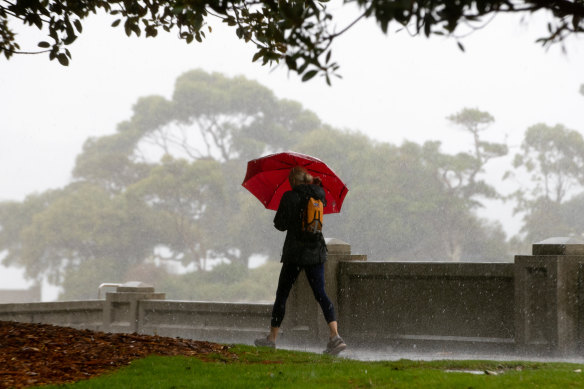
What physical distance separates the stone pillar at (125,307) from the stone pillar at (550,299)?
7.28 meters

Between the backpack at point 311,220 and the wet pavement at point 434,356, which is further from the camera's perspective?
the wet pavement at point 434,356

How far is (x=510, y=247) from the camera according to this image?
4003 centimetres

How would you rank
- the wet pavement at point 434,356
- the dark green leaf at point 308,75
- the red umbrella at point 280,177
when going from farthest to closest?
1. the red umbrella at point 280,177
2. the wet pavement at point 434,356
3. the dark green leaf at point 308,75

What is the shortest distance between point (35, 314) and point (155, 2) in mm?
8626

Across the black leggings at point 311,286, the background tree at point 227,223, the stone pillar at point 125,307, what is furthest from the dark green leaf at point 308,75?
the background tree at point 227,223

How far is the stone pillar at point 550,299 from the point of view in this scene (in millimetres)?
8391

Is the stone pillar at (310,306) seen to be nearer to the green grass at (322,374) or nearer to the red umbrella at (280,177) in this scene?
the red umbrella at (280,177)

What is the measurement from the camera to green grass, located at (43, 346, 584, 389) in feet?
17.8

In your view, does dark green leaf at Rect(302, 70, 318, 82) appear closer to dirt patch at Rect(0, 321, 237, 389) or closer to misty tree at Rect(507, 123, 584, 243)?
dirt patch at Rect(0, 321, 237, 389)

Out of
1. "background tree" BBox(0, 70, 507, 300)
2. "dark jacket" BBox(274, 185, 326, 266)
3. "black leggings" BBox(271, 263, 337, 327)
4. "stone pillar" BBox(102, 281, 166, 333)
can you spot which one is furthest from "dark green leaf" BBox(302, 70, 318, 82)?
"background tree" BBox(0, 70, 507, 300)

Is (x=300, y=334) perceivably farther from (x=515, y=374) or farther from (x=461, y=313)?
(x=515, y=374)

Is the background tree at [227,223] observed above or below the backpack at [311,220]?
above

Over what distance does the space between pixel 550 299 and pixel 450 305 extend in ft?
4.45

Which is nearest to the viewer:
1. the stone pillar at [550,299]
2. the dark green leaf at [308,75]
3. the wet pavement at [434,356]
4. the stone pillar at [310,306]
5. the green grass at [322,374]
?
the dark green leaf at [308,75]
